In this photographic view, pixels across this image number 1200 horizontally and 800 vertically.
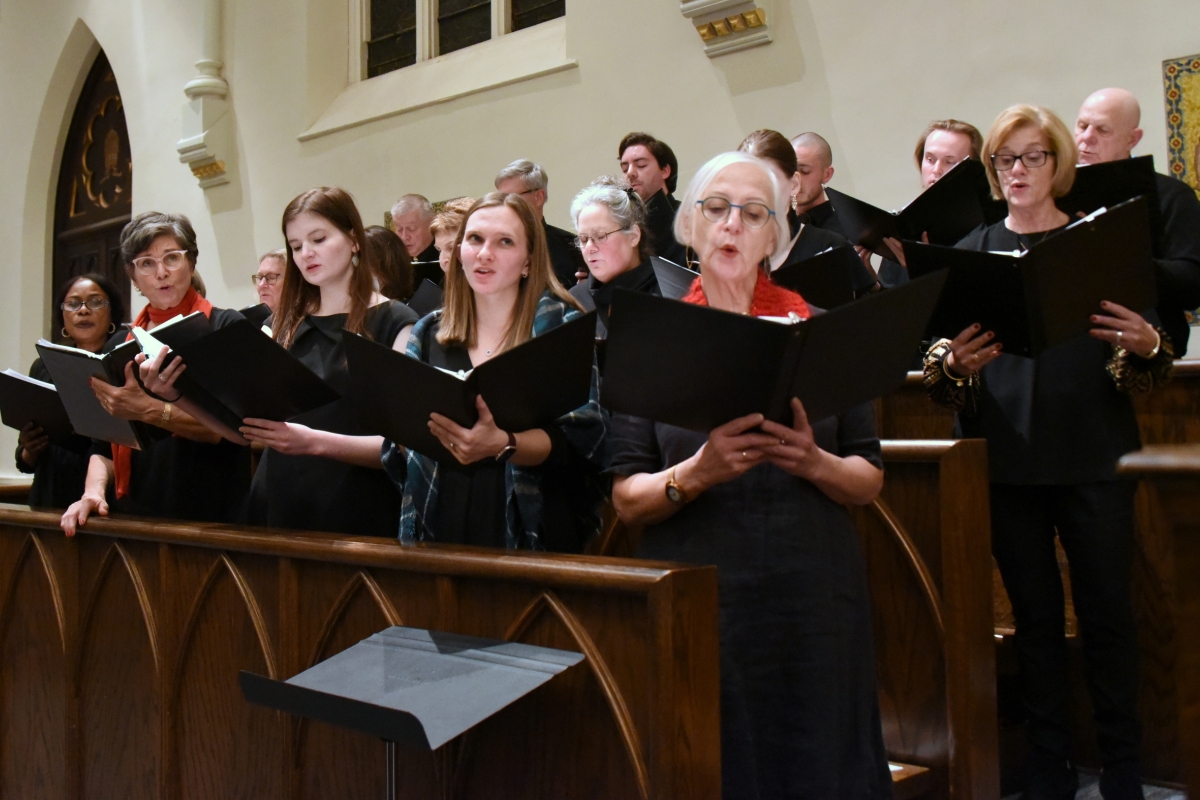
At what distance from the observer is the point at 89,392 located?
2961 millimetres

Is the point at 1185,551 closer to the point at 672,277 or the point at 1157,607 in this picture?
the point at 672,277

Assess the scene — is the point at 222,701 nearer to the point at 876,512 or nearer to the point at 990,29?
the point at 876,512

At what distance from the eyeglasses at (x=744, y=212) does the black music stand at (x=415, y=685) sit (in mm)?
754

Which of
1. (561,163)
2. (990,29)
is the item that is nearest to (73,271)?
(561,163)

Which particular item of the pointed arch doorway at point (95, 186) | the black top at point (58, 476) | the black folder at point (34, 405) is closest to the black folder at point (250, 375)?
the black folder at point (34, 405)

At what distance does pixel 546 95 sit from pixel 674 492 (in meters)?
5.16

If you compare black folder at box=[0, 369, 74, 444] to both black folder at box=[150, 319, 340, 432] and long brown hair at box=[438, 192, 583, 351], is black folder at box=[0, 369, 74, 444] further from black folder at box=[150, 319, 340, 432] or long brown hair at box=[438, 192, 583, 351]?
long brown hair at box=[438, 192, 583, 351]

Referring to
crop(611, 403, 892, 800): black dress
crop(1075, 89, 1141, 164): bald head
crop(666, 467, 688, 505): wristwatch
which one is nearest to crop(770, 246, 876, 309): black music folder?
crop(611, 403, 892, 800): black dress

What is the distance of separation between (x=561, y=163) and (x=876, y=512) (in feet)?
14.6

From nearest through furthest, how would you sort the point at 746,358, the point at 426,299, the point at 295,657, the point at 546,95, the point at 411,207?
the point at 746,358
the point at 295,657
the point at 426,299
the point at 411,207
the point at 546,95

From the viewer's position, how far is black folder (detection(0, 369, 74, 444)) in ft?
11.0

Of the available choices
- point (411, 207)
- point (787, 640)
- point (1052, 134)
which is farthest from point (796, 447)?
point (411, 207)

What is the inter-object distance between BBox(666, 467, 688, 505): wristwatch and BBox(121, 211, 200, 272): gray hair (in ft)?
6.26

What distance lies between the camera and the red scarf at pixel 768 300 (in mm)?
1973
